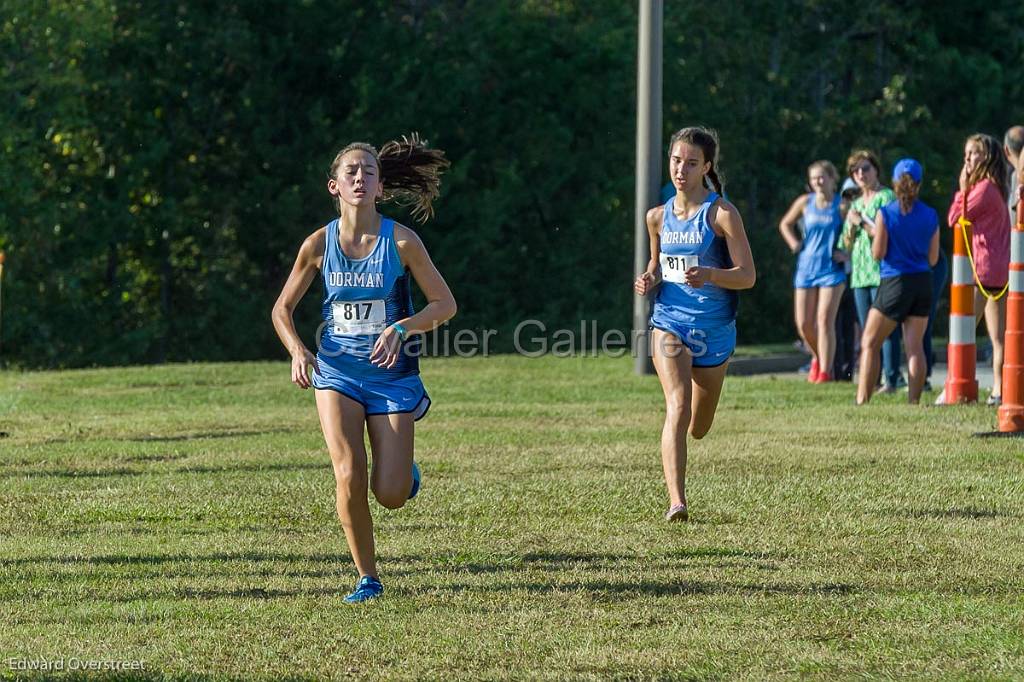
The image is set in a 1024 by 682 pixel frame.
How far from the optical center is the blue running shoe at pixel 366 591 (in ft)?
23.8

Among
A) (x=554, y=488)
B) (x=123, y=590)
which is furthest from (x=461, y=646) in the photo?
(x=554, y=488)

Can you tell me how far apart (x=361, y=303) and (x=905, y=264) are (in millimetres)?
7378

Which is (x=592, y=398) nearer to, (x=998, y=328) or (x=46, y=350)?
(x=998, y=328)

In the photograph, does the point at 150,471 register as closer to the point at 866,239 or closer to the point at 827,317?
the point at 866,239

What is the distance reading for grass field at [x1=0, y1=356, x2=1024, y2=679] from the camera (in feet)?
21.2

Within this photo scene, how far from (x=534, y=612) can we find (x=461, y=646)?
615mm

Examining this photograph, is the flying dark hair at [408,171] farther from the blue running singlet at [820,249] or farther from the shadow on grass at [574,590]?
the blue running singlet at [820,249]

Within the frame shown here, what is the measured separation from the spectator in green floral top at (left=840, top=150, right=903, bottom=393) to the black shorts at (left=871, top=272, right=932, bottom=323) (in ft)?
1.52

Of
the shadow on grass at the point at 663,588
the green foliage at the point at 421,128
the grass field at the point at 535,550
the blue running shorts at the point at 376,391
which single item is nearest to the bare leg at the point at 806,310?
the grass field at the point at 535,550

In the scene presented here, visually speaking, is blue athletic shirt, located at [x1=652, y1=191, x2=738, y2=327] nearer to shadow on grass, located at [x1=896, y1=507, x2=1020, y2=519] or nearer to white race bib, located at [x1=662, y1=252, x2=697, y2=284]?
white race bib, located at [x1=662, y1=252, x2=697, y2=284]

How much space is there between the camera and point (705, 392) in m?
9.45

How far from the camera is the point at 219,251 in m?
28.6

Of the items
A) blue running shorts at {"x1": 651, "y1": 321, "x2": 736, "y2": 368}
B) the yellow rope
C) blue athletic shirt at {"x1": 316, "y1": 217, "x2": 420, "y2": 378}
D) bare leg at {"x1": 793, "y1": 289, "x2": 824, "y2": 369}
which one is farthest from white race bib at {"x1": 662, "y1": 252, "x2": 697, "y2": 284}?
bare leg at {"x1": 793, "y1": 289, "x2": 824, "y2": 369}

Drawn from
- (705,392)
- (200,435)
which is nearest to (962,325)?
(705,392)
